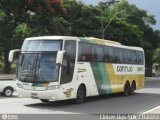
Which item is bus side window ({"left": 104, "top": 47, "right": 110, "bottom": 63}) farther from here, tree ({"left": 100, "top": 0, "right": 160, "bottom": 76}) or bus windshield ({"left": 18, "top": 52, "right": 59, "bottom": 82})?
tree ({"left": 100, "top": 0, "right": 160, "bottom": 76})

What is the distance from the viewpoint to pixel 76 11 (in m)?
49.6

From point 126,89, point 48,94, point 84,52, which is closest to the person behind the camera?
point 48,94

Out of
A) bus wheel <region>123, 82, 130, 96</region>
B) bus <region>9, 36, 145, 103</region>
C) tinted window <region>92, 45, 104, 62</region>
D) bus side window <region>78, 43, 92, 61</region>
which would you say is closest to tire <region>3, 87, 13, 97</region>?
bus <region>9, 36, 145, 103</region>

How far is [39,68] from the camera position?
18.8 metres

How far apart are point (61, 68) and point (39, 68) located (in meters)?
0.95

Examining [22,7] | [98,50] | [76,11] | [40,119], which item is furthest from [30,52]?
[76,11]

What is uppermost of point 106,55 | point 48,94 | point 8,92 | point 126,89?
point 106,55

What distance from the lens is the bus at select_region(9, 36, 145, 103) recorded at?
18625 mm

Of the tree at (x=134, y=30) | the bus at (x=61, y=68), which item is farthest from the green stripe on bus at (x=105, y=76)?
the tree at (x=134, y=30)

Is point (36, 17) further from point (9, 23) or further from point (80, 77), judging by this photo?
point (80, 77)

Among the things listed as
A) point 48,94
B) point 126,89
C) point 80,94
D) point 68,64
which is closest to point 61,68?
point 68,64

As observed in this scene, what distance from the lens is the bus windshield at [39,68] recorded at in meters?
18.7

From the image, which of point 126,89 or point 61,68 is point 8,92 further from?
point 61,68

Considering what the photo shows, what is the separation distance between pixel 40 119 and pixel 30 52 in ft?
19.1
